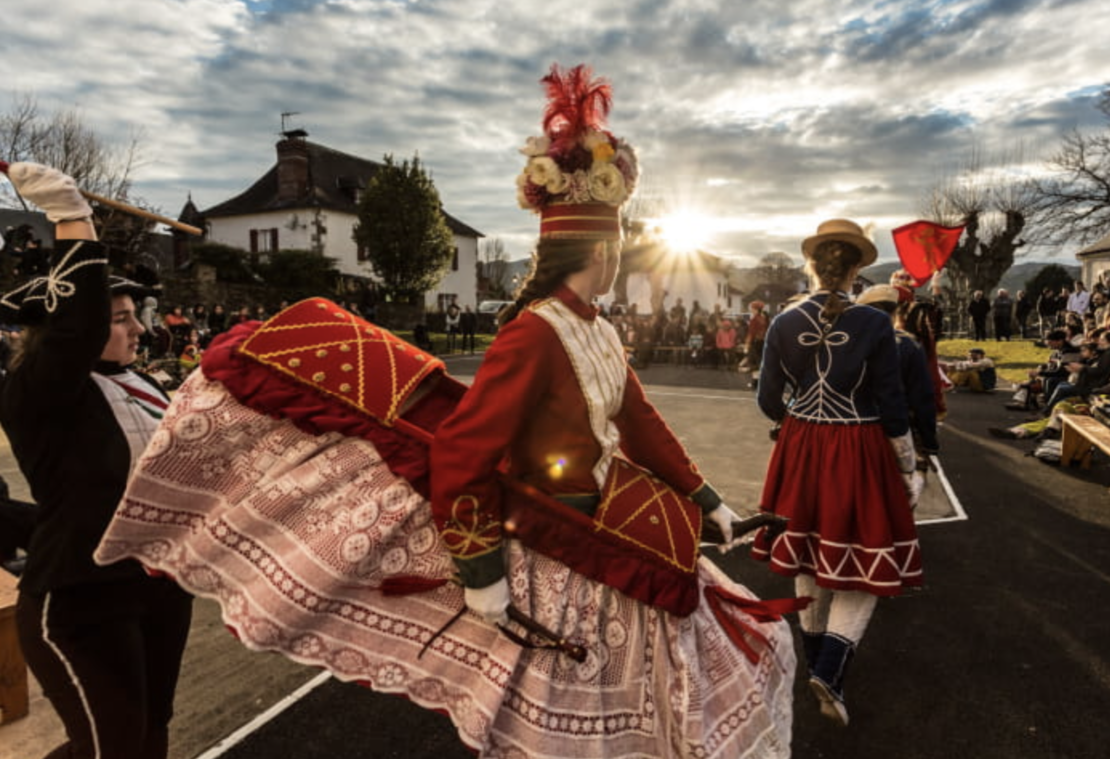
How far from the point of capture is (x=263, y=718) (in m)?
3.19

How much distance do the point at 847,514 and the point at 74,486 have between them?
328 centimetres

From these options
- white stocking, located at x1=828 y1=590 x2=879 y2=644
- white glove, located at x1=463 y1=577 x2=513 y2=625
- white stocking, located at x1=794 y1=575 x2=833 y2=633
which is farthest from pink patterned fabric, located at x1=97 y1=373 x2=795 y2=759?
white stocking, located at x1=794 y1=575 x2=833 y2=633

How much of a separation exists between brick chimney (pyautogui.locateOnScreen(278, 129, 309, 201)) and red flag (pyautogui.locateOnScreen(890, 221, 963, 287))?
41096 millimetres

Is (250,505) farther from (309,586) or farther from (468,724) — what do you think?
(468,724)

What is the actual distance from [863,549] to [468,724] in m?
2.41

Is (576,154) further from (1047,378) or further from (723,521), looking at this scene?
(1047,378)

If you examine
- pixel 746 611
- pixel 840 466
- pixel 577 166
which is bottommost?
pixel 746 611

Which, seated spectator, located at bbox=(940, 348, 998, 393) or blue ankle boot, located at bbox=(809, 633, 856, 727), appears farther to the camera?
seated spectator, located at bbox=(940, 348, 998, 393)

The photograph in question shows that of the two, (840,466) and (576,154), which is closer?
(576,154)

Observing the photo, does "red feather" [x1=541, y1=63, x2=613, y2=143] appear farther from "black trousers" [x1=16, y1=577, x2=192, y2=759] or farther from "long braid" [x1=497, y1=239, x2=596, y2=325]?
"black trousers" [x1=16, y1=577, x2=192, y2=759]

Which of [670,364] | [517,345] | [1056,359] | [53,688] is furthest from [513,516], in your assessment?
[670,364]

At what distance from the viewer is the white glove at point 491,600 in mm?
1634

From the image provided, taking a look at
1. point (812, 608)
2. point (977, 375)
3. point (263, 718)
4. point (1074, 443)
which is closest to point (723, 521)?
point (812, 608)

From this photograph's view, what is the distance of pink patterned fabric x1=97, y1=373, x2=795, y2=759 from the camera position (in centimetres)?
166
